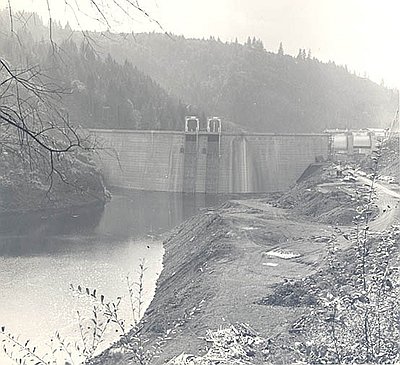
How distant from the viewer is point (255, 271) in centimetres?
1341

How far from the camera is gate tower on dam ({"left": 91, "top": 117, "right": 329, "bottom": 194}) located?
40156 millimetres

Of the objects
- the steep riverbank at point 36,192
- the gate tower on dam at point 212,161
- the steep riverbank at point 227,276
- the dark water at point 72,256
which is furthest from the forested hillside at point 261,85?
the steep riverbank at point 227,276

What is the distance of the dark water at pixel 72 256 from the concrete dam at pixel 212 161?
145 inches

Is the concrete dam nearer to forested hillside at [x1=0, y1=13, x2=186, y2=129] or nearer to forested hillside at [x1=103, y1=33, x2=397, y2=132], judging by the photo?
forested hillside at [x1=0, y1=13, x2=186, y2=129]

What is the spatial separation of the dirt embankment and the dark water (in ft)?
3.12

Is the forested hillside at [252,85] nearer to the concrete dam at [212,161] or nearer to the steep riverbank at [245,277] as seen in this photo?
the concrete dam at [212,161]

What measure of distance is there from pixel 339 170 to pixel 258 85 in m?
57.4

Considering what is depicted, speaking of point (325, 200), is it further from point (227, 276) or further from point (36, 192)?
point (36, 192)

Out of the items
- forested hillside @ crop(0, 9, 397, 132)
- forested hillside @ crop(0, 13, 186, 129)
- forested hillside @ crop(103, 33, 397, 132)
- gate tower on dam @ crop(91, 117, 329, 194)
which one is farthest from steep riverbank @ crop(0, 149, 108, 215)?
forested hillside @ crop(103, 33, 397, 132)

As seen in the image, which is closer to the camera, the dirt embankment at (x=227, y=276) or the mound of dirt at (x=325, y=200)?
the dirt embankment at (x=227, y=276)

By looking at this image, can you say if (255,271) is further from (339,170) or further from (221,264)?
(339,170)

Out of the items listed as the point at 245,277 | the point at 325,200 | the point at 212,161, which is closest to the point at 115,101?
the point at 212,161

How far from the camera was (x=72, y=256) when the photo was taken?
19.8 metres

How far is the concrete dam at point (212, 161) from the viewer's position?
40.2 meters
